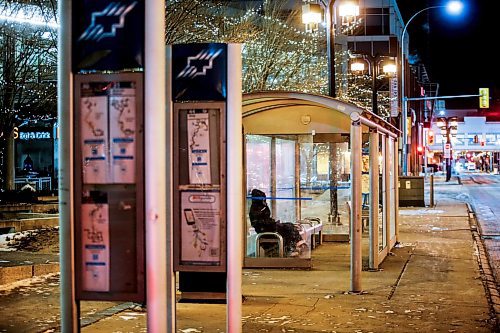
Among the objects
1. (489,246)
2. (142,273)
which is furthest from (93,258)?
(489,246)

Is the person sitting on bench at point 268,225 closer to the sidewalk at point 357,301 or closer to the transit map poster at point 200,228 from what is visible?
the sidewalk at point 357,301

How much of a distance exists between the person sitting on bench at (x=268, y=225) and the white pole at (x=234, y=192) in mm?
6928

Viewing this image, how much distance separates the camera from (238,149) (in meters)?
6.14

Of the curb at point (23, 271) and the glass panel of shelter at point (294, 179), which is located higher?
the glass panel of shelter at point (294, 179)

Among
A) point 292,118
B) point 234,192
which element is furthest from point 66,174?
point 292,118

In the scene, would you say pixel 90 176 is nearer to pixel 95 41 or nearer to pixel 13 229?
pixel 95 41

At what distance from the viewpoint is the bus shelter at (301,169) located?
36.5ft

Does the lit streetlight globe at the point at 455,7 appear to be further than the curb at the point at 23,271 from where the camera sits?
Yes

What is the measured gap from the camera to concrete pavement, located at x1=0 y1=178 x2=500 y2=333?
8.59 metres

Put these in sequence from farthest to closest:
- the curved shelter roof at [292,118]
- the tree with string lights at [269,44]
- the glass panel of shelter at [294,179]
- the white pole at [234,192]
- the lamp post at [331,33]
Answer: the tree with string lights at [269,44], the lamp post at [331,33], the glass panel of shelter at [294,179], the curved shelter roof at [292,118], the white pole at [234,192]

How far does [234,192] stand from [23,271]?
21.7 ft

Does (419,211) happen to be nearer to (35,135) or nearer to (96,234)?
(35,135)

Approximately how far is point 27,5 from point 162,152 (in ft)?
50.0

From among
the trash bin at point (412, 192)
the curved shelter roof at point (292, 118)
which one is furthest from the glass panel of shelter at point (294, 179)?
the trash bin at point (412, 192)
